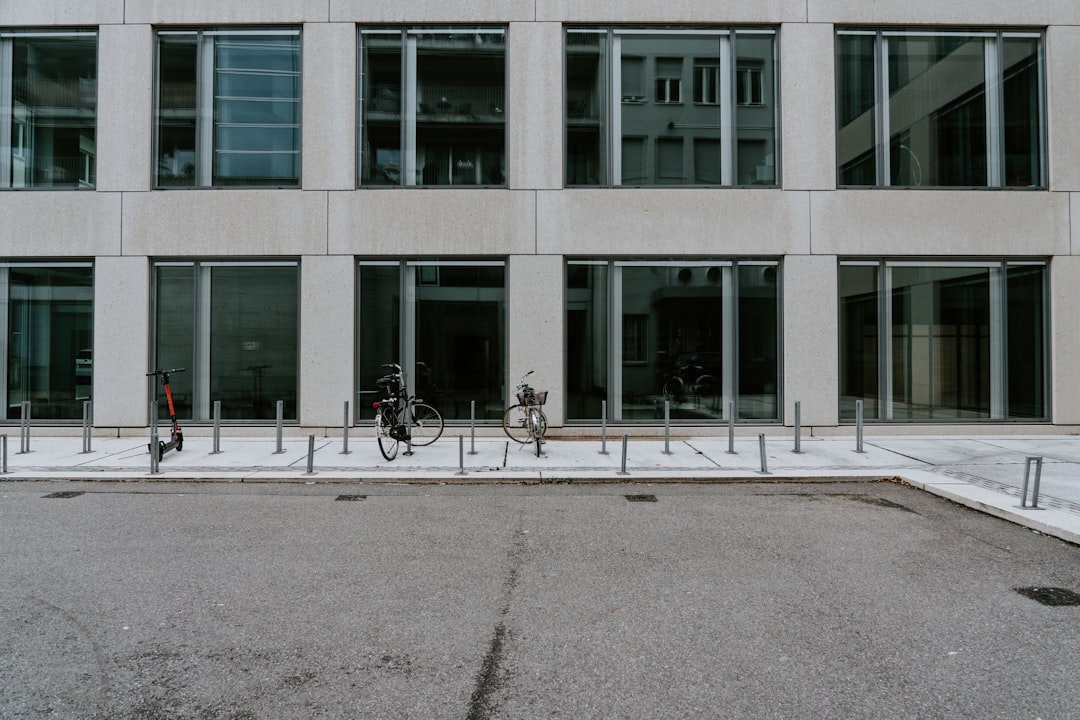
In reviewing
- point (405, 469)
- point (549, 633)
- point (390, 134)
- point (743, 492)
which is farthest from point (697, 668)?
point (390, 134)

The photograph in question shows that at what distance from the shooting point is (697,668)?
3738 mm

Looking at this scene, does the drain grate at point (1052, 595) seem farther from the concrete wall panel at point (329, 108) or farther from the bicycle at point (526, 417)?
the concrete wall panel at point (329, 108)

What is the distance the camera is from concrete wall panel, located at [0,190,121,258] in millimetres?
13617

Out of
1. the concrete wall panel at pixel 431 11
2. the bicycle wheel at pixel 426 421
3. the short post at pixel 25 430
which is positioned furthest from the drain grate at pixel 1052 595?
the short post at pixel 25 430

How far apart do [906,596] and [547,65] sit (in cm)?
1209

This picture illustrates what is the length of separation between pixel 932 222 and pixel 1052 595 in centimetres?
1076

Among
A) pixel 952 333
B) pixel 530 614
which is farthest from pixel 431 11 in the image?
pixel 530 614

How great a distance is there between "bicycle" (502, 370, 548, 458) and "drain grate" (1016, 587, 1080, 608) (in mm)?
7223

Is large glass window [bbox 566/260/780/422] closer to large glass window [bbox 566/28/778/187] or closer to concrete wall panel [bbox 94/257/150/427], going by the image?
large glass window [bbox 566/28/778/187]

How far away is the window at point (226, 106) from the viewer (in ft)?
45.2

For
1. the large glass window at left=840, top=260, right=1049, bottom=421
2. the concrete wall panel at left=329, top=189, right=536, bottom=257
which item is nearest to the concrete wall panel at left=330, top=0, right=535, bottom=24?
the concrete wall panel at left=329, top=189, right=536, bottom=257

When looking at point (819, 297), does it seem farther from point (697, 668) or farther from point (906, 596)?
point (697, 668)

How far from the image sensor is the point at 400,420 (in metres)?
11.5

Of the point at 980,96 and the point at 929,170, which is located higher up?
the point at 980,96
